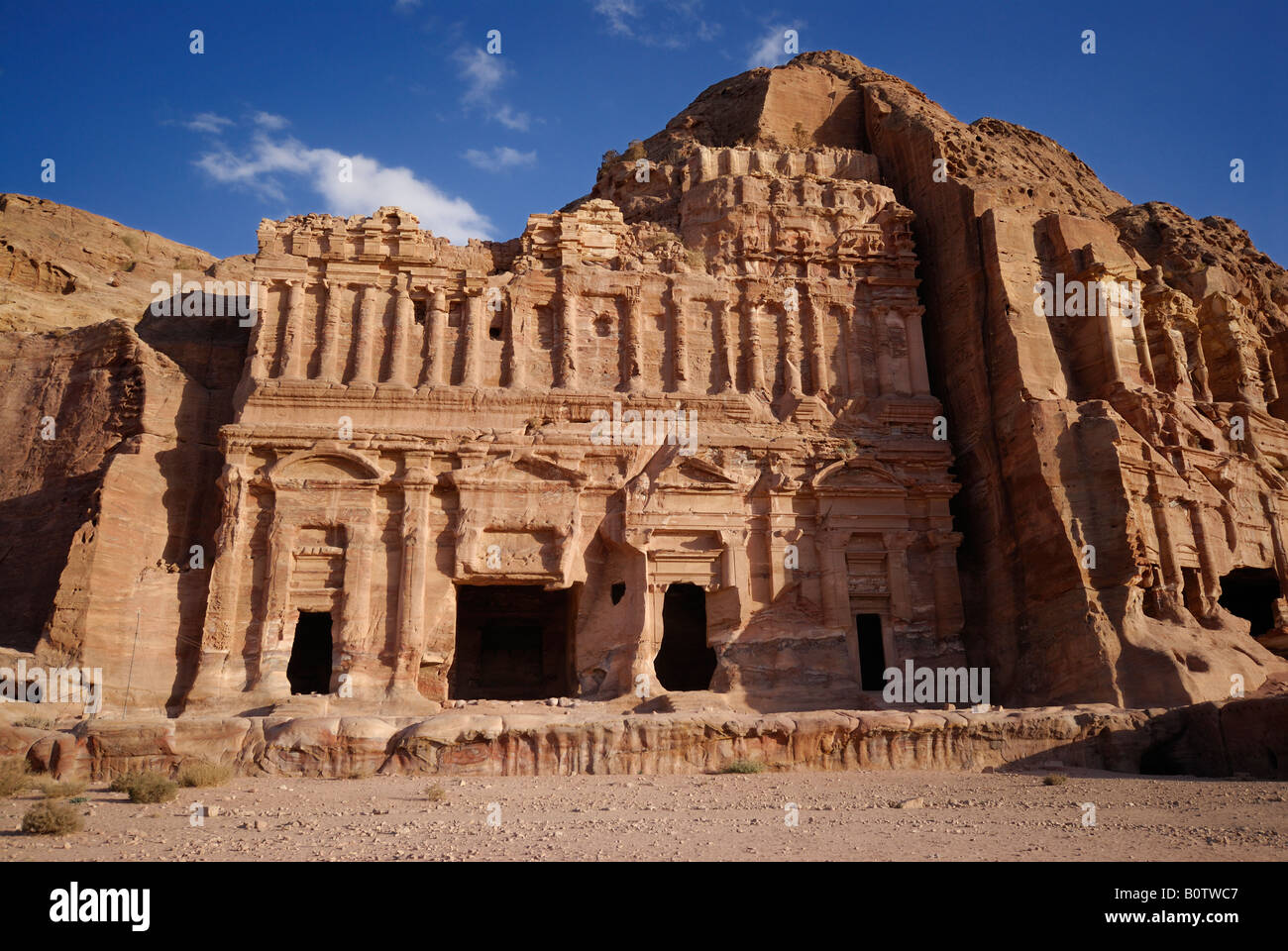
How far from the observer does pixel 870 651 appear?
24.2 metres

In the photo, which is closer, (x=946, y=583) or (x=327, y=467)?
(x=327, y=467)

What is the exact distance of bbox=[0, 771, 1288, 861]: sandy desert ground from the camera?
788 cm

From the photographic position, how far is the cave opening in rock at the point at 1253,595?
2305cm

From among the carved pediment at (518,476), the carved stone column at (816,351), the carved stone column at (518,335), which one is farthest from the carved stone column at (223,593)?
the carved stone column at (816,351)

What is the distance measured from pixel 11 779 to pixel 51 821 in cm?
320

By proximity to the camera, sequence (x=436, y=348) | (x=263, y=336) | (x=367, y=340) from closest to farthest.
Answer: (x=263, y=336), (x=367, y=340), (x=436, y=348)

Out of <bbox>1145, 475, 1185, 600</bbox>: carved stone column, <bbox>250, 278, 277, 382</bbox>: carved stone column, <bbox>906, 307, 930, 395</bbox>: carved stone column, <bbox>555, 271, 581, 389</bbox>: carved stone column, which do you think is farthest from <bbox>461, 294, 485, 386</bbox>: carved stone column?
<bbox>1145, 475, 1185, 600</bbox>: carved stone column

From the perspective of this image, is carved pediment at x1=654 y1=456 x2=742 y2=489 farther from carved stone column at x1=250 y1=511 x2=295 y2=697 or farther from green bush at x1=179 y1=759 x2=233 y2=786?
green bush at x1=179 y1=759 x2=233 y2=786

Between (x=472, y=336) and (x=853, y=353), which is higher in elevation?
(x=472, y=336)

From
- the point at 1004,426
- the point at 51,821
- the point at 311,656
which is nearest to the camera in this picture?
the point at 51,821

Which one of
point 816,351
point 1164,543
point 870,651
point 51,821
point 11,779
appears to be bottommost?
point 51,821

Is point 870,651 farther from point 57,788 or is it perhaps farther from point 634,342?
point 57,788

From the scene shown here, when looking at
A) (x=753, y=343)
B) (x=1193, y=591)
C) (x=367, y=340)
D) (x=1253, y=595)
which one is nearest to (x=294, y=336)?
(x=367, y=340)

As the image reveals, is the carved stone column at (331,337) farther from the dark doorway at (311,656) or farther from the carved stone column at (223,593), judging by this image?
the dark doorway at (311,656)
